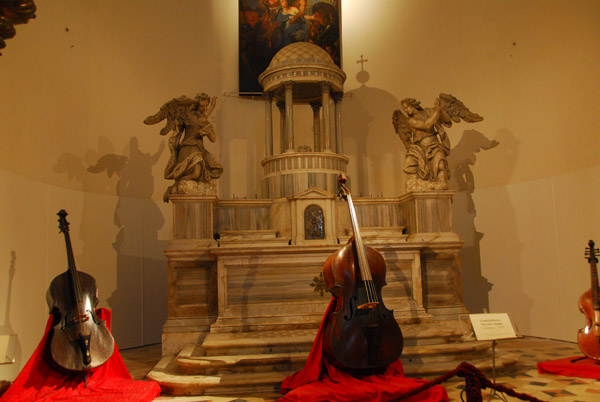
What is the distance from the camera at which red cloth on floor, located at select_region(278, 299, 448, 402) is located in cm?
408

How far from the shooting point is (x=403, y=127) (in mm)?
7582

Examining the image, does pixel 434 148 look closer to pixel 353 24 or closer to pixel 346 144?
pixel 346 144

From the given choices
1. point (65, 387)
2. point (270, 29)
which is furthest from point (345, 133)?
point (65, 387)

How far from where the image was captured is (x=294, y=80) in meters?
7.56

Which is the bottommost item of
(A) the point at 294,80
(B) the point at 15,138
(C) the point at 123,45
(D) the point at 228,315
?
(D) the point at 228,315

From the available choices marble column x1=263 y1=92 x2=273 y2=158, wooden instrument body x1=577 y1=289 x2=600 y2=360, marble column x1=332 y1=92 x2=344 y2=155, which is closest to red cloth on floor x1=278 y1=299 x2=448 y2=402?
wooden instrument body x1=577 y1=289 x2=600 y2=360

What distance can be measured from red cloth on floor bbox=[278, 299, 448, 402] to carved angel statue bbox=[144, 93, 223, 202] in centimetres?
296

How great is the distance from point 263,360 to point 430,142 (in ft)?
12.5

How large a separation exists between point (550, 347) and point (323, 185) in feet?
11.9

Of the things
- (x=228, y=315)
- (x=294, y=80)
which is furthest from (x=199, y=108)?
(x=228, y=315)

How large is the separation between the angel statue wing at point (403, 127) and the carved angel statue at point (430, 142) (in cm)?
19

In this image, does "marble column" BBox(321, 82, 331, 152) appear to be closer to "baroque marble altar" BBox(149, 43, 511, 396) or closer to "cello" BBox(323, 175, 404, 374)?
"baroque marble altar" BBox(149, 43, 511, 396)

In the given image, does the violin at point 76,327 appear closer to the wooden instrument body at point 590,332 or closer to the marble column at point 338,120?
the marble column at point 338,120

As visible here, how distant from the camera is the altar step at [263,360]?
15.6 feet
